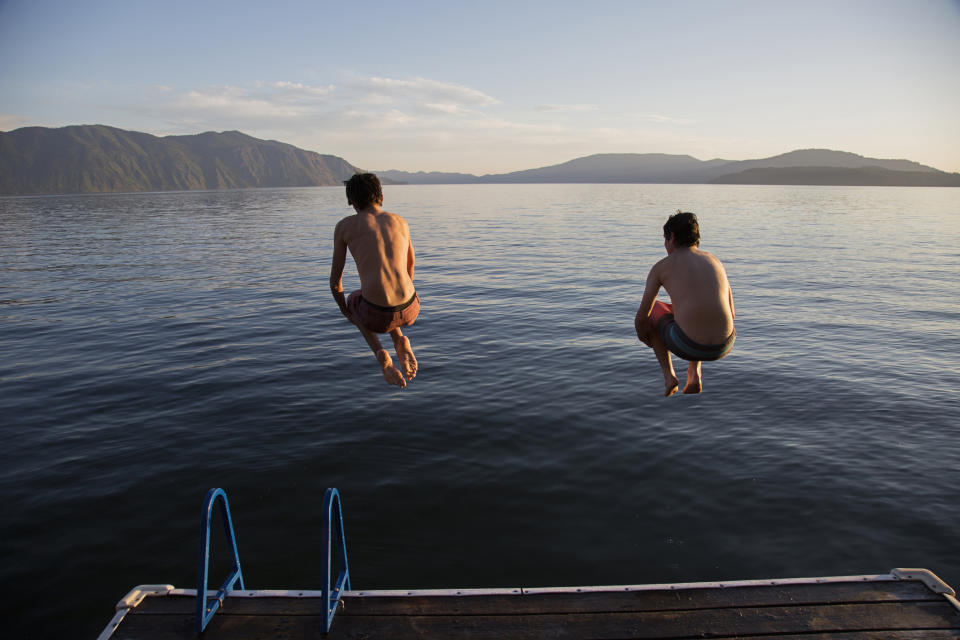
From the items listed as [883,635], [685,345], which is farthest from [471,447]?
[883,635]

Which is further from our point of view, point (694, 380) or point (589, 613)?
point (694, 380)

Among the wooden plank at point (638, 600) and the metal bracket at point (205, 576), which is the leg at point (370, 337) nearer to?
the metal bracket at point (205, 576)

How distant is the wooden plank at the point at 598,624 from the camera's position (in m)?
6.61

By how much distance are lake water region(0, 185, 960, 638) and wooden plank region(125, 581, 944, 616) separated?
1664mm

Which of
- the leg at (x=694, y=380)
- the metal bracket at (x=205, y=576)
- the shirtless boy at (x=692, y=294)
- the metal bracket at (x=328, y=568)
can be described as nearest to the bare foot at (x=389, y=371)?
the metal bracket at (x=328, y=568)

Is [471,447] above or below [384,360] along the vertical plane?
below

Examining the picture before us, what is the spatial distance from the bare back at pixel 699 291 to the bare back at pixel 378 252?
3093 mm

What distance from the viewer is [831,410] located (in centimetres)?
1496

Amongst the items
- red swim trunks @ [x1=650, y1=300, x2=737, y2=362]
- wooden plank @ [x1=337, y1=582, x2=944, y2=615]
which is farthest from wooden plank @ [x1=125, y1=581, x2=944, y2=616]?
red swim trunks @ [x1=650, y1=300, x2=737, y2=362]

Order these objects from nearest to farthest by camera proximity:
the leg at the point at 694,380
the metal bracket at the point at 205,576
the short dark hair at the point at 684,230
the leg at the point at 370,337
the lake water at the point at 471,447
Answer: the metal bracket at the point at 205,576 → the short dark hair at the point at 684,230 → the leg at the point at 370,337 → the leg at the point at 694,380 → the lake water at the point at 471,447

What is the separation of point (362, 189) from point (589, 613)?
18.9 feet

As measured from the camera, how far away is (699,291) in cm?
680

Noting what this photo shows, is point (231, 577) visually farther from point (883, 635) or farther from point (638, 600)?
point (883, 635)

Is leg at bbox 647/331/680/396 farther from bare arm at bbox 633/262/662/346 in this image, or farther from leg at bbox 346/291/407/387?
leg at bbox 346/291/407/387
